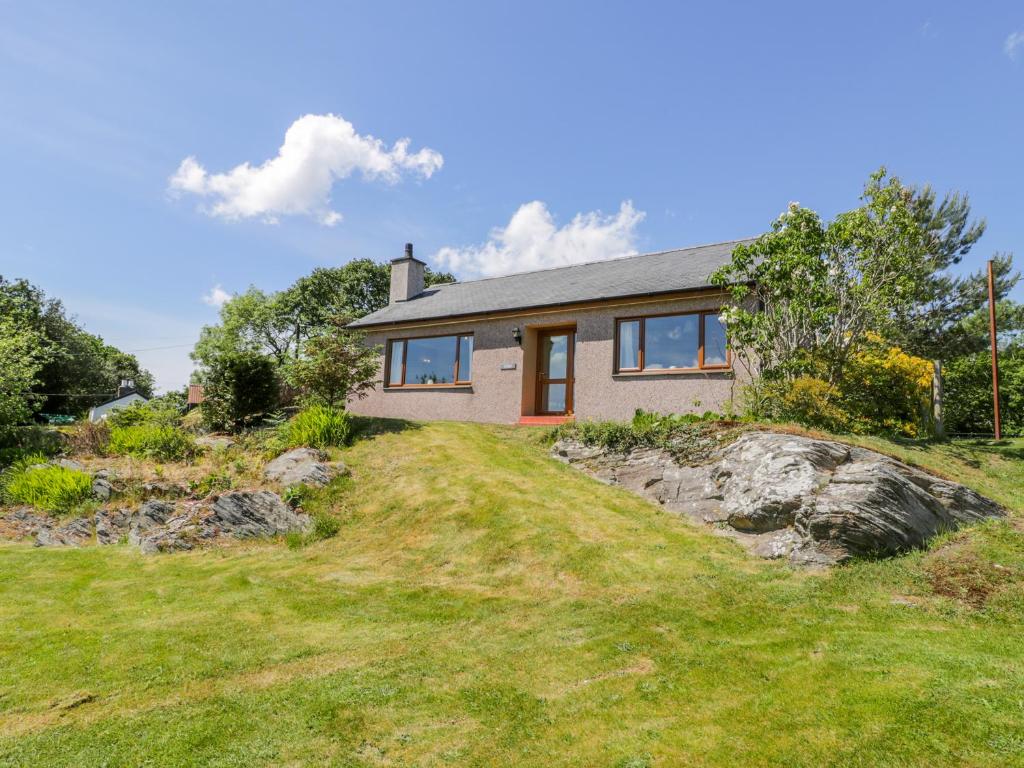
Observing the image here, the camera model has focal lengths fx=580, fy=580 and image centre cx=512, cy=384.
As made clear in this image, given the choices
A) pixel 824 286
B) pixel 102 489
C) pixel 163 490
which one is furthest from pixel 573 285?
pixel 102 489

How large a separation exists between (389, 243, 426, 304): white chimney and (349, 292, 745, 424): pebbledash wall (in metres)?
3.34

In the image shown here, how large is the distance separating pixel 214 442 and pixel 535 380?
27.6 feet

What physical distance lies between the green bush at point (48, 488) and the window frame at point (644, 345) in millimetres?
11908

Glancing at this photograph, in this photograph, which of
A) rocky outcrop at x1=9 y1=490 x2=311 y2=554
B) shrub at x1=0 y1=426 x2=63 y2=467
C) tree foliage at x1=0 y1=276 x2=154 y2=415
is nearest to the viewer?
rocky outcrop at x1=9 y1=490 x2=311 y2=554

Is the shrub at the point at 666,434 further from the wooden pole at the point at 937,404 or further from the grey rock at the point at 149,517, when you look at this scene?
the grey rock at the point at 149,517

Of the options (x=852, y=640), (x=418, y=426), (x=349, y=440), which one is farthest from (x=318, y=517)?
(x=852, y=640)

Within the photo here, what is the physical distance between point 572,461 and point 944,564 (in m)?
6.39

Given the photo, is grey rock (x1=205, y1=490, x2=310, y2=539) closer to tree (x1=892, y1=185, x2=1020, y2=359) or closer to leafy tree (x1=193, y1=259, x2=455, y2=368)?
tree (x1=892, y1=185, x2=1020, y2=359)

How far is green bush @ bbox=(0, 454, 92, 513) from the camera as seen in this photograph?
38.0 ft

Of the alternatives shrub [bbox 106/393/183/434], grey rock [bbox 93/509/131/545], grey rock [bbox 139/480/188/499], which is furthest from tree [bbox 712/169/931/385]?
shrub [bbox 106/393/183/434]

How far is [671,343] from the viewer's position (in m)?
14.1

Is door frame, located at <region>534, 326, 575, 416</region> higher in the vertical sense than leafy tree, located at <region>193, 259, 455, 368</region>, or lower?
lower

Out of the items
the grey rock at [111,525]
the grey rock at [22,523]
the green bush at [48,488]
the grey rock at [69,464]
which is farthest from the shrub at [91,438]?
the grey rock at [111,525]

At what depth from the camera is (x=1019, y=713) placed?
3.60 m
